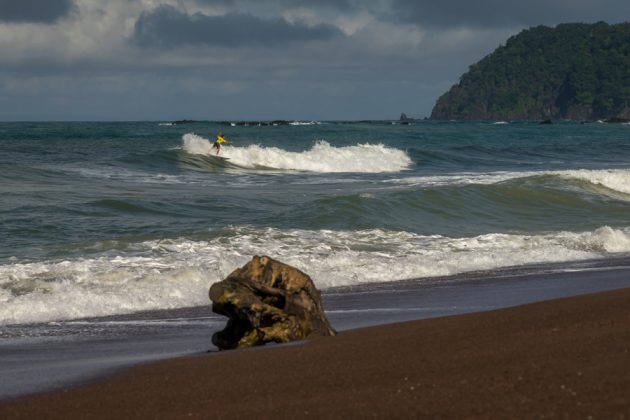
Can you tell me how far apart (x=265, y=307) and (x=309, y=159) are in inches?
1311

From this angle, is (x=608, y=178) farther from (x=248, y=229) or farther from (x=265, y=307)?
(x=265, y=307)

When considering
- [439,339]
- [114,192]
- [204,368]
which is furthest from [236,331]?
[114,192]

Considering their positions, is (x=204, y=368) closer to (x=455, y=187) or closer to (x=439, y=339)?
(x=439, y=339)

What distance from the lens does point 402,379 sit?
539 cm

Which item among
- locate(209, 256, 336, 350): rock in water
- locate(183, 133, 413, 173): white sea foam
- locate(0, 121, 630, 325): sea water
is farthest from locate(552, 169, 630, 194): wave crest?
locate(209, 256, 336, 350): rock in water

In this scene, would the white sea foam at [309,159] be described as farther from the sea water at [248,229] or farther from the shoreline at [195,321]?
the shoreline at [195,321]

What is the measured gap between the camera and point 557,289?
10680mm

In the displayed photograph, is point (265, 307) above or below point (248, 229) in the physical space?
above

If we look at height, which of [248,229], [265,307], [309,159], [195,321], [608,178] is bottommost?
[309,159]

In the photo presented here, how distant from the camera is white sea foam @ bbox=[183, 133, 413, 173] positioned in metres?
39.5

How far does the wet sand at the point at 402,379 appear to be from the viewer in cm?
473

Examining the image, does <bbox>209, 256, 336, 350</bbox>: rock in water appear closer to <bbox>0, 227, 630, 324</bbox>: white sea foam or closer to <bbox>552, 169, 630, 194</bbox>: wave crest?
<bbox>0, 227, 630, 324</bbox>: white sea foam

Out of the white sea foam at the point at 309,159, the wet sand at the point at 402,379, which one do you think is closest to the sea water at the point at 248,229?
the wet sand at the point at 402,379

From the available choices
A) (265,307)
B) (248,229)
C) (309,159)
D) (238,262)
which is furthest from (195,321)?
(309,159)
